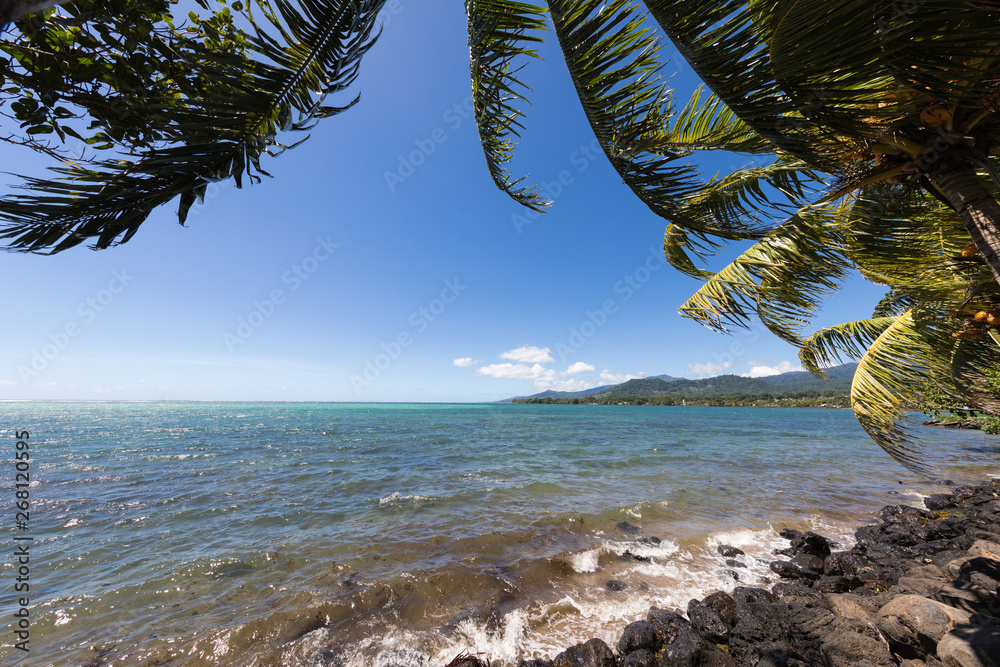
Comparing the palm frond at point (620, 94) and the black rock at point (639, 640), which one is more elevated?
the palm frond at point (620, 94)

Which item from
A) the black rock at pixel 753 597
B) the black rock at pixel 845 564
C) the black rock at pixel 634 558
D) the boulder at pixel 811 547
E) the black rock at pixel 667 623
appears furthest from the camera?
the boulder at pixel 811 547

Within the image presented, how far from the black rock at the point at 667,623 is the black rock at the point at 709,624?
0.41 feet

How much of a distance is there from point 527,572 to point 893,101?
22.9ft

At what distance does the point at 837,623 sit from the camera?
12.1 ft

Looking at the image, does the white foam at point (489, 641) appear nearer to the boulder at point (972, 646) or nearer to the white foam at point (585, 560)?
the white foam at point (585, 560)

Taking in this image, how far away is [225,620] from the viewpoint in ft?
15.6

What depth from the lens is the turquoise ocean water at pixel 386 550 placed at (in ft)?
14.6

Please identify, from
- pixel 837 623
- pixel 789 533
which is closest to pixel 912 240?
pixel 837 623

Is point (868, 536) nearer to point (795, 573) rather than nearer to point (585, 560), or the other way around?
point (795, 573)

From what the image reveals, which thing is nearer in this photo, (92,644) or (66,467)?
(92,644)

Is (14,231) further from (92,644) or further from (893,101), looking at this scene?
(92,644)

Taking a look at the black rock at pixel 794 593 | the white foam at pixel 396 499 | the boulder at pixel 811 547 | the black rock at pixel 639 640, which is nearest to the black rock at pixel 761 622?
the black rock at pixel 794 593

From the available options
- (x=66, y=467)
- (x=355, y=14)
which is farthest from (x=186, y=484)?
(x=355, y=14)

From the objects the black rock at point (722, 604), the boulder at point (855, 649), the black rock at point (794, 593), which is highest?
the boulder at point (855, 649)
